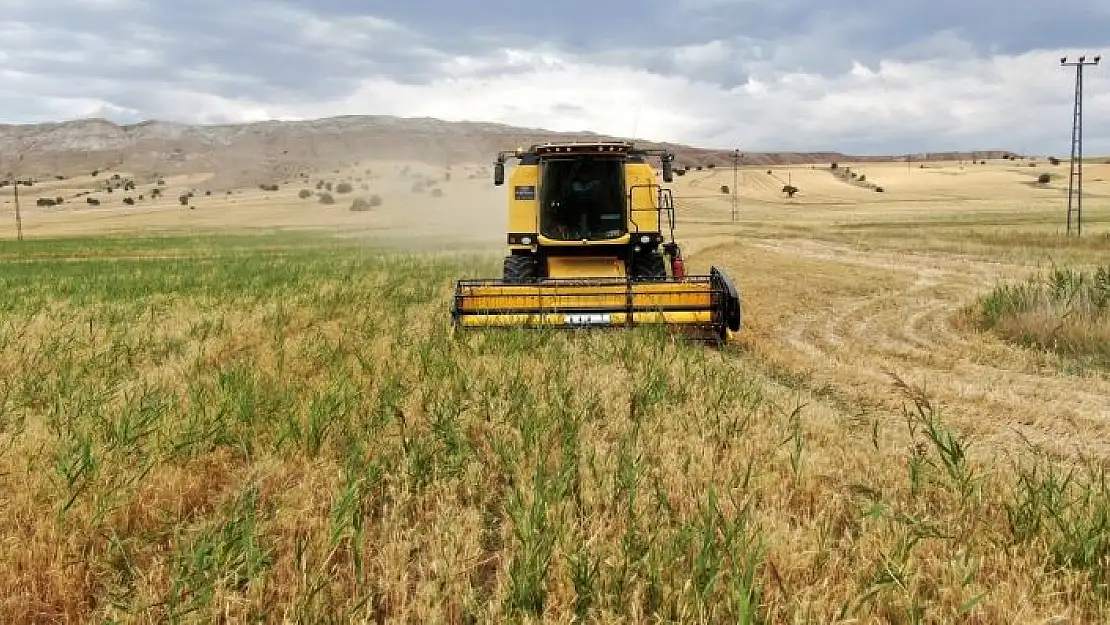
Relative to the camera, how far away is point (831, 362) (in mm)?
8102

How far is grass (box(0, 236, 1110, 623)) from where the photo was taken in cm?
255

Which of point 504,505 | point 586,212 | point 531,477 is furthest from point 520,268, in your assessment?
point 504,505

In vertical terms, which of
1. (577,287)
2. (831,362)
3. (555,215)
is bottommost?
→ (831,362)

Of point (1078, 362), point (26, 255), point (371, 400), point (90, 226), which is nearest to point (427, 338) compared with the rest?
point (371, 400)

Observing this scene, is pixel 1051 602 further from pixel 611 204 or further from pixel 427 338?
pixel 611 204

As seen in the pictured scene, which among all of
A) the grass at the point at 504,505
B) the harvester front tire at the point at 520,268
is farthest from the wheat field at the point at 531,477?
the harvester front tire at the point at 520,268

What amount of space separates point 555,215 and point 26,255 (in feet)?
99.2

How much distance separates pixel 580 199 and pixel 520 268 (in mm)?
1518

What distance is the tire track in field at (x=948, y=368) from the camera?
18.7 ft

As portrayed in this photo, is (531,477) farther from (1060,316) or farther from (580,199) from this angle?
(1060,316)

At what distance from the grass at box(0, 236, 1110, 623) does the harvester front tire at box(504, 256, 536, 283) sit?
15.1 ft

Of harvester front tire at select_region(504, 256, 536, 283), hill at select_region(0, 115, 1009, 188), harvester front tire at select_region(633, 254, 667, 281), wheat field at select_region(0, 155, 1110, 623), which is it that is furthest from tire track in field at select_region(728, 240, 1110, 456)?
hill at select_region(0, 115, 1009, 188)

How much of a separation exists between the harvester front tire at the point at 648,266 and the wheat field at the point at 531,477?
7.25 feet

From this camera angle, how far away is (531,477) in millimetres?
3619
